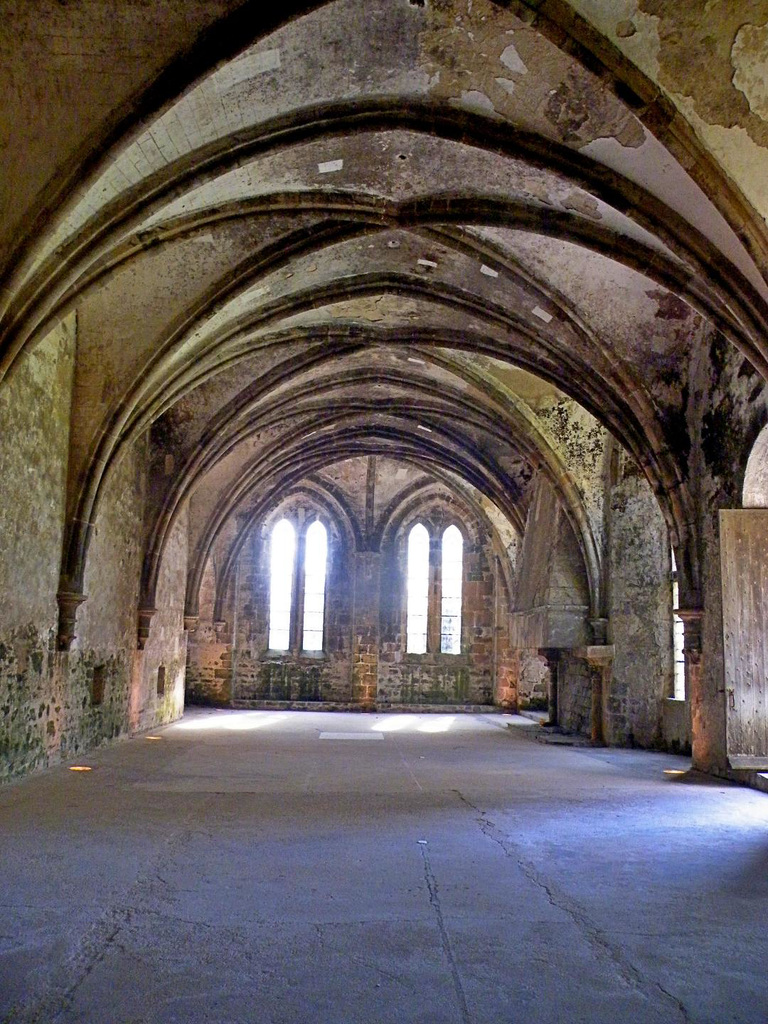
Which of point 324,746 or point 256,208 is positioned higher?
point 256,208

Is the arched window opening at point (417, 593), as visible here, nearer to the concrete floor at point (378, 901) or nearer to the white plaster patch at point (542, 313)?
the white plaster patch at point (542, 313)

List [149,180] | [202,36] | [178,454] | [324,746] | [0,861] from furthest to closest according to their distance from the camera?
[178,454] → [324,746] → [149,180] → [202,36] → [0,861]

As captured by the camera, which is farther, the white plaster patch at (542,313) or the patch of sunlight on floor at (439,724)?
the patch of sunlight on floor at (439,724)

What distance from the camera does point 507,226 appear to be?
26.1 feet

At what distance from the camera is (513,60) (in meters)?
6.02

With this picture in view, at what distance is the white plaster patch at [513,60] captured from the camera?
5930mm

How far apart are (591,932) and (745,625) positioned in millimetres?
5668

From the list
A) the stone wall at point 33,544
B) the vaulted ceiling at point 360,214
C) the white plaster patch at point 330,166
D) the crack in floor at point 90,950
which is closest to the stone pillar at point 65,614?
the stone wall at point 33,544

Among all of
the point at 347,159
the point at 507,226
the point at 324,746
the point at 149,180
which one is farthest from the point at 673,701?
the point at 149,180

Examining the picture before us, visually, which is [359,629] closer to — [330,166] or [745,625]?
[745,625]

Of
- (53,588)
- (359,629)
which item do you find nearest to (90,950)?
(53,588)

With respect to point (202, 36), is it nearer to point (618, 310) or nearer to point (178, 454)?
point (618, 310)

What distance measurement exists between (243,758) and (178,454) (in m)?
4.95

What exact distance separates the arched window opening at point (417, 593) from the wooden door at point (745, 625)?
41.6 ft
